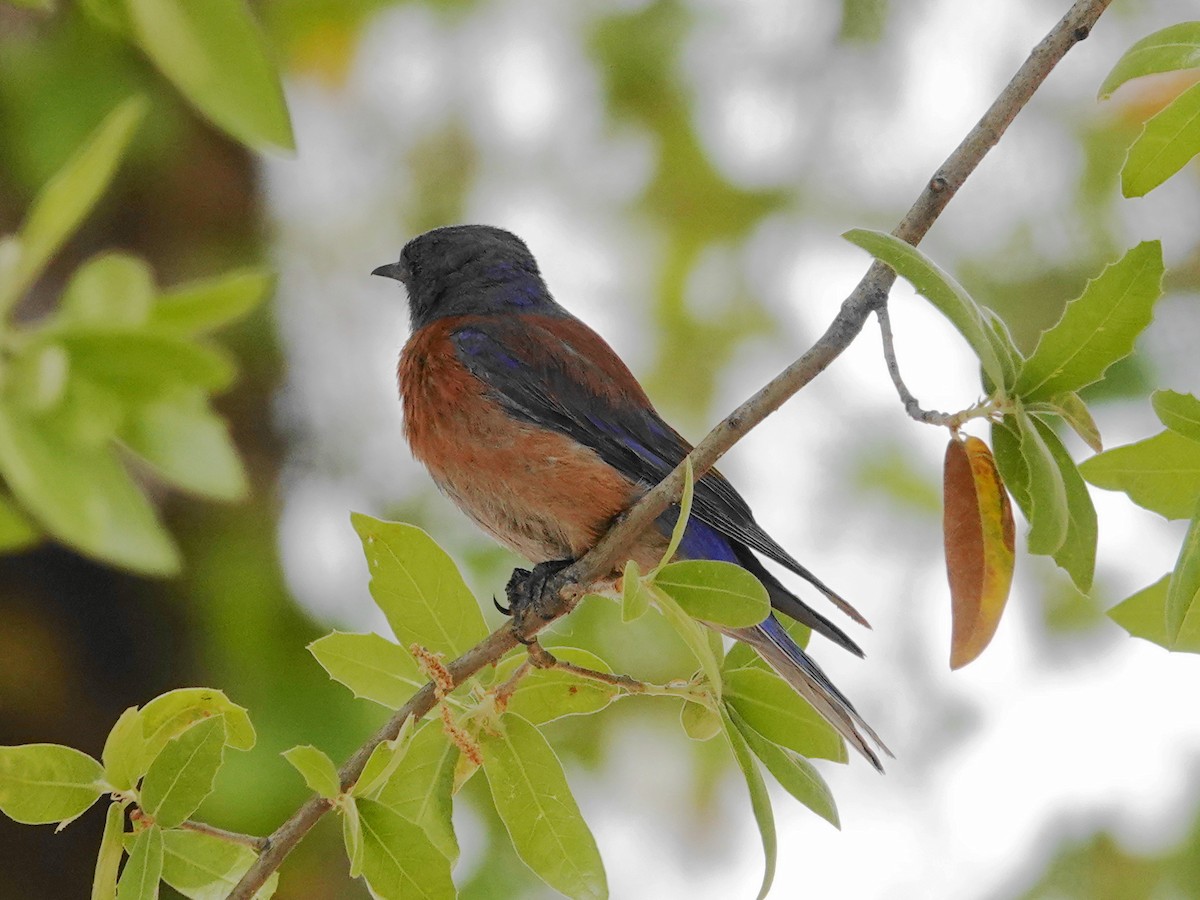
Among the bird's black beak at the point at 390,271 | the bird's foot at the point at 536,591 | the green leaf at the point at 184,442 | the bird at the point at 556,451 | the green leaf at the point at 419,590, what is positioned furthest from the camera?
the bird's black beak at the point at 390,271

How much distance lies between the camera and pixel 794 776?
6.70ft

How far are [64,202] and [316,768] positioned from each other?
1.10 metres

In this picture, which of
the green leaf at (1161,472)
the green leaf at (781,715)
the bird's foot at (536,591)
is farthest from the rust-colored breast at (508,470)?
the green leaf at (1161,472)

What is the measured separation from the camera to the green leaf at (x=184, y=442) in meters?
1.10

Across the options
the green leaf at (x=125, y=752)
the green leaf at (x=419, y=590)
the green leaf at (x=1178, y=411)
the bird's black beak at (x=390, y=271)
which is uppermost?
the bird's black beak at (x=390, y=271)

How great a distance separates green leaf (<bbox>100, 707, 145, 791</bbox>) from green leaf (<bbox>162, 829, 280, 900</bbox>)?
0.11m

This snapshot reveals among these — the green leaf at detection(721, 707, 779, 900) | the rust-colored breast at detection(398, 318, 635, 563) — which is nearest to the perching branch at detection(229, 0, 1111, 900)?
the green leaf at detection(721, 707, 779, 900)

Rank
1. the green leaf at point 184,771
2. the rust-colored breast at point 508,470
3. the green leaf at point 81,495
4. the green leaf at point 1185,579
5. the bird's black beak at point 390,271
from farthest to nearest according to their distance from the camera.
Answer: the bird's black beak at point 390,271, the rust-colored breast at point 508,470, the green leaf at point 184,771, the green leaf at point 1185,579, the green leaf at point 81,495

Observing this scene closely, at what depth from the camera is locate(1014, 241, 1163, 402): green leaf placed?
1.91 m

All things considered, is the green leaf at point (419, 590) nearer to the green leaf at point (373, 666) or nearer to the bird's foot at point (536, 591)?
the green leaf at point (373, 666)

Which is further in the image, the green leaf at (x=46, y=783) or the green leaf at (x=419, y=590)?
the green leaf at (x=419, y=590)

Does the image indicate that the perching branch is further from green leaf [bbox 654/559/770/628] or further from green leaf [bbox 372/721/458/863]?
green leaf [bbox 654/559/770/628]

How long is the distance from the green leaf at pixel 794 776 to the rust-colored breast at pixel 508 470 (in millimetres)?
1643

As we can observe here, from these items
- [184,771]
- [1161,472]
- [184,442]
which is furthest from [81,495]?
[1161,472]
